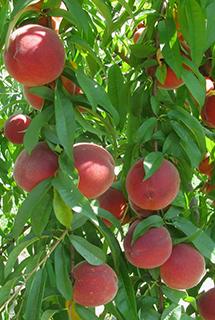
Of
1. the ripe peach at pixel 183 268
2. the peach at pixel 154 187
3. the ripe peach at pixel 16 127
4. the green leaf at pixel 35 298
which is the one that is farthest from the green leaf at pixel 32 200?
the ripe peach at pixel 16 127

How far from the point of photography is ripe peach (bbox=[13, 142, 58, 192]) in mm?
953

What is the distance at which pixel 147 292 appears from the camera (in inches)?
51.2

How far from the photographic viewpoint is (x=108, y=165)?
101 cm

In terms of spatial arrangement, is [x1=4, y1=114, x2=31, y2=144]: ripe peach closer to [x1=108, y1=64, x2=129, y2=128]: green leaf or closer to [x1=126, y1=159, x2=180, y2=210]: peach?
[x1=108, y1=64, x2=129, y2=128]: green leaf

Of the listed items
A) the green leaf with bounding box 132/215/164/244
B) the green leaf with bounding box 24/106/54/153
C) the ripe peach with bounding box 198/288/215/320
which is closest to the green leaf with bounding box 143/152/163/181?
the green leaf with bounding box 132/215/164/244

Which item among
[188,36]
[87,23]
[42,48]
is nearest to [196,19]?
[188,36]

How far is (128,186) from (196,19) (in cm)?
34

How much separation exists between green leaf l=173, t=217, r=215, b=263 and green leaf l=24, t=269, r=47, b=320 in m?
0.31

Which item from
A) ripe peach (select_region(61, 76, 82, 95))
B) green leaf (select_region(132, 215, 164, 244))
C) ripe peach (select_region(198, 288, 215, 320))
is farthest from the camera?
ripe peach (select_region(198, 288, 215, 320))

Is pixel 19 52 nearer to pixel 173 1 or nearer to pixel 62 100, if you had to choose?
pixel 62 100

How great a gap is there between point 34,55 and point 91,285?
398 millimetres

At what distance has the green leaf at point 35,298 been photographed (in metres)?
0.99

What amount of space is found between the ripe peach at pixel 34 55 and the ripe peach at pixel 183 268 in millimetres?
441

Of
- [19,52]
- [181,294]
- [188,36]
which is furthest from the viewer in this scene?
[181,294]
